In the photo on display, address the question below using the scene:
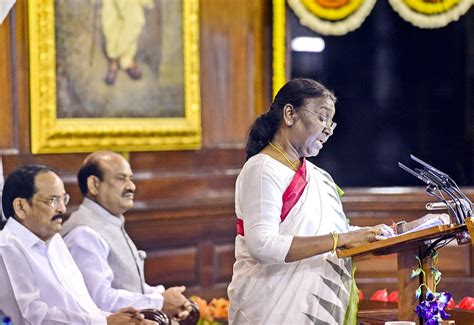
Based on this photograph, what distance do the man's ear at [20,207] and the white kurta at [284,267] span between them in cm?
126

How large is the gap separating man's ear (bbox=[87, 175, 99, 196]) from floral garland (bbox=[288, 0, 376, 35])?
7.57 feet

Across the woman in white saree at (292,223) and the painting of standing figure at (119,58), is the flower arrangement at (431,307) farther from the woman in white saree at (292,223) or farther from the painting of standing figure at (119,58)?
the painting of standing figure at (119,58)

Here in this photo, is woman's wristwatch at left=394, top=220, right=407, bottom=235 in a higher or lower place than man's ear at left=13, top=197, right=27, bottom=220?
higher

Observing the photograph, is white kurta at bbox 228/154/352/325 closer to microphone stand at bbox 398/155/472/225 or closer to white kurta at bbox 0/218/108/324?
microphone stand at bbox 398/155/472/225

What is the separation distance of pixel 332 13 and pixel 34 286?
3274mm

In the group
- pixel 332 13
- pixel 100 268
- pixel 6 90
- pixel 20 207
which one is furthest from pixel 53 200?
pixel 332 13

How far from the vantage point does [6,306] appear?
4.22 m

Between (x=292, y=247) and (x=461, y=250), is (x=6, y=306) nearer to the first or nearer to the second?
(x=292, y=247)

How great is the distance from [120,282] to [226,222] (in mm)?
1782

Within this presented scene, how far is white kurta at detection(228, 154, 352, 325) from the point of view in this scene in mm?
3307

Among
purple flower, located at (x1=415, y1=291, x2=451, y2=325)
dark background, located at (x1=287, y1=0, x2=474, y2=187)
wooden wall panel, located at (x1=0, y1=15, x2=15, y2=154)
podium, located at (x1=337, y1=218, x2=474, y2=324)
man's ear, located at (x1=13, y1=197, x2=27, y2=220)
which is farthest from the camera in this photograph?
dark background, located at (x1=287, y1=0, x2=474, y2=187)

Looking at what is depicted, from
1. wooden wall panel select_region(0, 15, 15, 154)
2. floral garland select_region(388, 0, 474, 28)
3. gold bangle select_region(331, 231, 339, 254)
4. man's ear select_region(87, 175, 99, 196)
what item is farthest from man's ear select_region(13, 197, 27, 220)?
floral garland select_region(388, 0, 474, 28)

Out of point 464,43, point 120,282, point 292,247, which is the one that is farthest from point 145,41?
point 292,247

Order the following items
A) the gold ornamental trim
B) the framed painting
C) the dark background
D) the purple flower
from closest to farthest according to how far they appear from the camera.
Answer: the purple flower → the framed painting → the gold ornamental trim → the dark background
